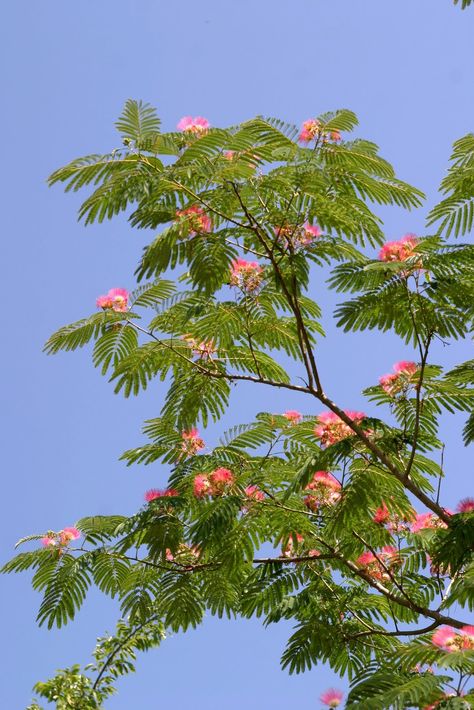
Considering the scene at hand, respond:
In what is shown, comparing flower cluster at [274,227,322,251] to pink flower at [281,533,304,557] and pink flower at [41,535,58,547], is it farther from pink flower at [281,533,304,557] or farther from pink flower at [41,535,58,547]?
pink flower at [41,535,58,547]

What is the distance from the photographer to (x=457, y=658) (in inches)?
157

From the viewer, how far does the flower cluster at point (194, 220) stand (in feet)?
17.4

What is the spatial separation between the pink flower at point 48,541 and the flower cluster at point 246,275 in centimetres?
195

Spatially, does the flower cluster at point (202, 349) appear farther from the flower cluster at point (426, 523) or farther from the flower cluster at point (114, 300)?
the flower cluster at point (426, 523)

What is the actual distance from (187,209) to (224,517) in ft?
5.49

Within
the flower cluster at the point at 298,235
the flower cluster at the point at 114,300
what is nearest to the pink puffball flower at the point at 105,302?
the flower cluster at the point at 114,300

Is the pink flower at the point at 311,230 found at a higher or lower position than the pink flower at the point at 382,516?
higher

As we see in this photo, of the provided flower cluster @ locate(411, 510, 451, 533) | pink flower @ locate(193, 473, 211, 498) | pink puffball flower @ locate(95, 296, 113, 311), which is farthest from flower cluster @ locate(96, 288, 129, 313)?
flower cluster @ locate(411, 510, 451, 533)

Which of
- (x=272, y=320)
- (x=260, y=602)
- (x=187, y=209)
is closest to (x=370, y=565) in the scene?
(x=260, y=602)

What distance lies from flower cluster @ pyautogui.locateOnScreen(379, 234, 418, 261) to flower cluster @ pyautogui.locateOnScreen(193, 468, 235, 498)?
1.51 metres

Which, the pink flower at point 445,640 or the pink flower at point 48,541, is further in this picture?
the pink flower at point 48,541

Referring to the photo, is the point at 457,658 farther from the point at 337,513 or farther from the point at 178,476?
the point at 178,476

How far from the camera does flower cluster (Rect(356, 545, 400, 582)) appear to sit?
6086mm

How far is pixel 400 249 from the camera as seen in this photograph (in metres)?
5.30
